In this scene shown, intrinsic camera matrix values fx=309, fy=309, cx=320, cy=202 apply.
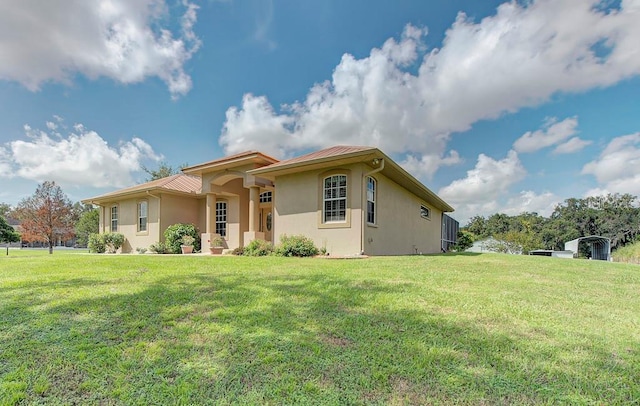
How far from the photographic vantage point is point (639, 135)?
64.7ft

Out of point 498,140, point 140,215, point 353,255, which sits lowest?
point 353,255

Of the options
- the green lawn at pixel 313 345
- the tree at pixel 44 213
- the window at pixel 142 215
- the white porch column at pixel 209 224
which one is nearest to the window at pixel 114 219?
the window at pixel 142 215

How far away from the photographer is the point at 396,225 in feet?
46.6

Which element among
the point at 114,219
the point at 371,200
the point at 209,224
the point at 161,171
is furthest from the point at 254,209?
the point at 161,171

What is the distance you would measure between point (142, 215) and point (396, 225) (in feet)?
46.3

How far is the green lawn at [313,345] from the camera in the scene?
2133 millimetres

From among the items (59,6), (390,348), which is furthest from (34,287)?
(59,6)

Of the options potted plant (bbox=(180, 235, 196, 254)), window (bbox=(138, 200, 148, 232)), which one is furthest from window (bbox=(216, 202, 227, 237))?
window (bbox=(138, 200, 148, 232))

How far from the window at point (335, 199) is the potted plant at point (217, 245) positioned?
5.76 m

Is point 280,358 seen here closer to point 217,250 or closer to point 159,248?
point 217,250

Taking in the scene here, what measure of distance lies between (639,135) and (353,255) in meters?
22.2

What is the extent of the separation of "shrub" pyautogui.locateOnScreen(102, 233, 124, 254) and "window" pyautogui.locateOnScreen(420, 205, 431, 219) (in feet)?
59.0

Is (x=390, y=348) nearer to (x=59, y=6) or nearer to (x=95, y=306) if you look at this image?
(x=95, y=306)

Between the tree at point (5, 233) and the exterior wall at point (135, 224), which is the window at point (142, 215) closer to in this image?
the exterior wall at point (135, 224)
